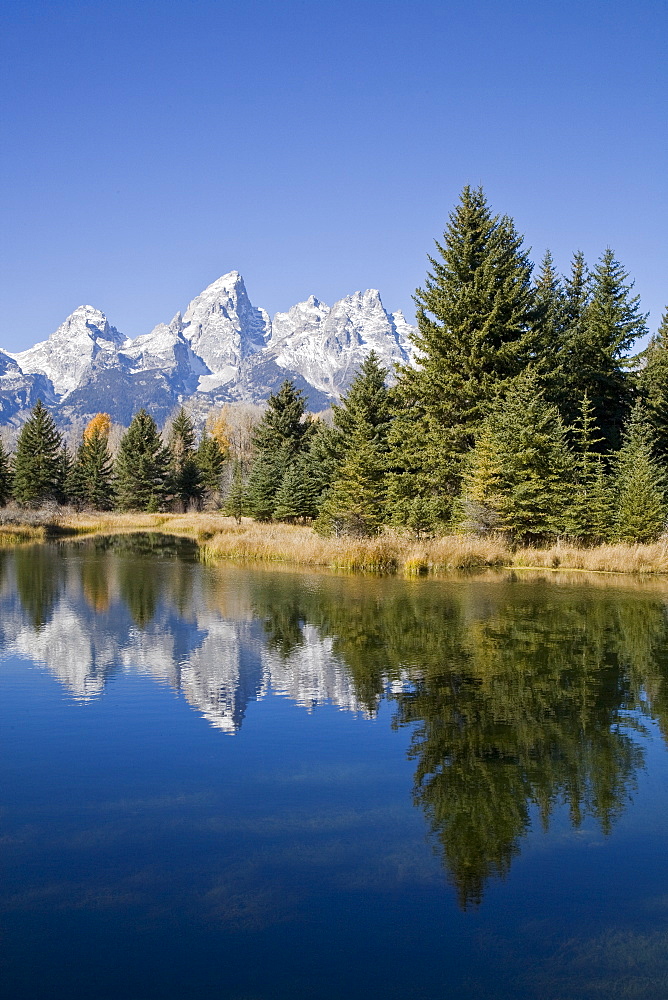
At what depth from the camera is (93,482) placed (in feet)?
279

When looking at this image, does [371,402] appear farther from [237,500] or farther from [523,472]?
[237,500]

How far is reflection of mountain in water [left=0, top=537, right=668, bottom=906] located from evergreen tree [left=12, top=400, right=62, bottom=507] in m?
53.1

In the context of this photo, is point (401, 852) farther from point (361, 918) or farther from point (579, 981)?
point (579, 981)

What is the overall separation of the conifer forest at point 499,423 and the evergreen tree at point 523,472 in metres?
0.07

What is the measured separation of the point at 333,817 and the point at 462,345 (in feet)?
110

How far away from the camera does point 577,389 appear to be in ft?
145

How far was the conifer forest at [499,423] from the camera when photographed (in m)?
32.9

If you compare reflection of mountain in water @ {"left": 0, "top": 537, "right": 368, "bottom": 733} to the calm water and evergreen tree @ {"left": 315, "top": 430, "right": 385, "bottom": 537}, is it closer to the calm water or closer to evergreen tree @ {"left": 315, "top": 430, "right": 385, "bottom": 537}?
the calm water

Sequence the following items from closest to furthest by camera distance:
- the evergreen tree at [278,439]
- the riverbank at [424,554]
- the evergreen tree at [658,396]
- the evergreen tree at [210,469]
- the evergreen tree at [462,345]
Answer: the riverbank at [424,554] → the evergreen tree at [462,345] → the evergreen tree at [658,396] → the evergreen tree at [278,439] → the evergreen tree at [210,469]

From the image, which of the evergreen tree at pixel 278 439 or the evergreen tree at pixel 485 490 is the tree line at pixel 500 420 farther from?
the evergreen tree at pixel 278 439

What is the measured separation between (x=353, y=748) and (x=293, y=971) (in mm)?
4414

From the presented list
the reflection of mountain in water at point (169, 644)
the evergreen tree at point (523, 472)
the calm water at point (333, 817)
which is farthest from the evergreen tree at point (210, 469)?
the calm water at point (333, 817)

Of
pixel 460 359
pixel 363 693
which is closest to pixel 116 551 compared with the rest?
pixel 460 359

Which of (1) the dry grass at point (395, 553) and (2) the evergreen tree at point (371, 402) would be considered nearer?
(1) the dry grass at point (395, 553)
